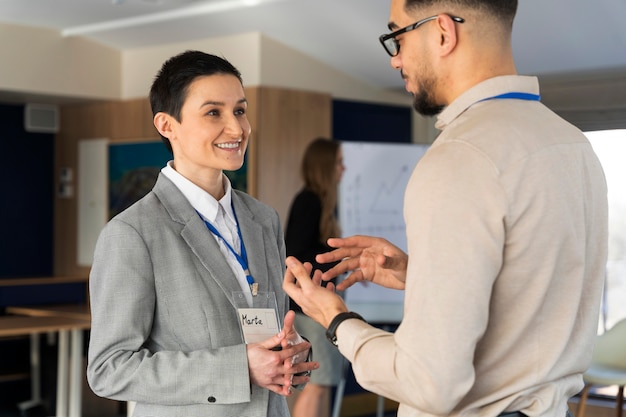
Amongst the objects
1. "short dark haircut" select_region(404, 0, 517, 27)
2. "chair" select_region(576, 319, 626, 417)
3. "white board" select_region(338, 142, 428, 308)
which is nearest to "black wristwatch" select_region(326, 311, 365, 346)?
"short dark haircut" select_region(404, 0, 517, 27)

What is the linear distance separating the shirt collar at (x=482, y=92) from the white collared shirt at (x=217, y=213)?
78cm

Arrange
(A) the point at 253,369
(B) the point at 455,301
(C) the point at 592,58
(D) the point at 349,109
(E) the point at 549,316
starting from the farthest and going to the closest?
(D) the point at 349,109
(C) the point at 592,58
(A) the point at 253,369
(E) the point at 549,316
(B) the point at 455,301

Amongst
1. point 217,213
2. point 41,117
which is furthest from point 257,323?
point 41,117

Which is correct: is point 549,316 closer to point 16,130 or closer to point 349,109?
point 349,109

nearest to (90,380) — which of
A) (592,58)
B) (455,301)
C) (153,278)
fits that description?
(153,278)

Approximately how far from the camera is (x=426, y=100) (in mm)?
1636

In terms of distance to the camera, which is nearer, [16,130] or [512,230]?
[512,230]

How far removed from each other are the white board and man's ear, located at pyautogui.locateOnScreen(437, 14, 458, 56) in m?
5.38

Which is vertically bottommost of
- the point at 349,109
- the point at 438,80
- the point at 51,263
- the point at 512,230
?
the point at 51,263

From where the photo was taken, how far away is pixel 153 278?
206 cm

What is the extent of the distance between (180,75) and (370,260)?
2.23 feet

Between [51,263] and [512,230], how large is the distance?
895cm

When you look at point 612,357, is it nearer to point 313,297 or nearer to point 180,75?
point 180,75

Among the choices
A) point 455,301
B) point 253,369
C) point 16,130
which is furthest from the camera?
point 16,130
